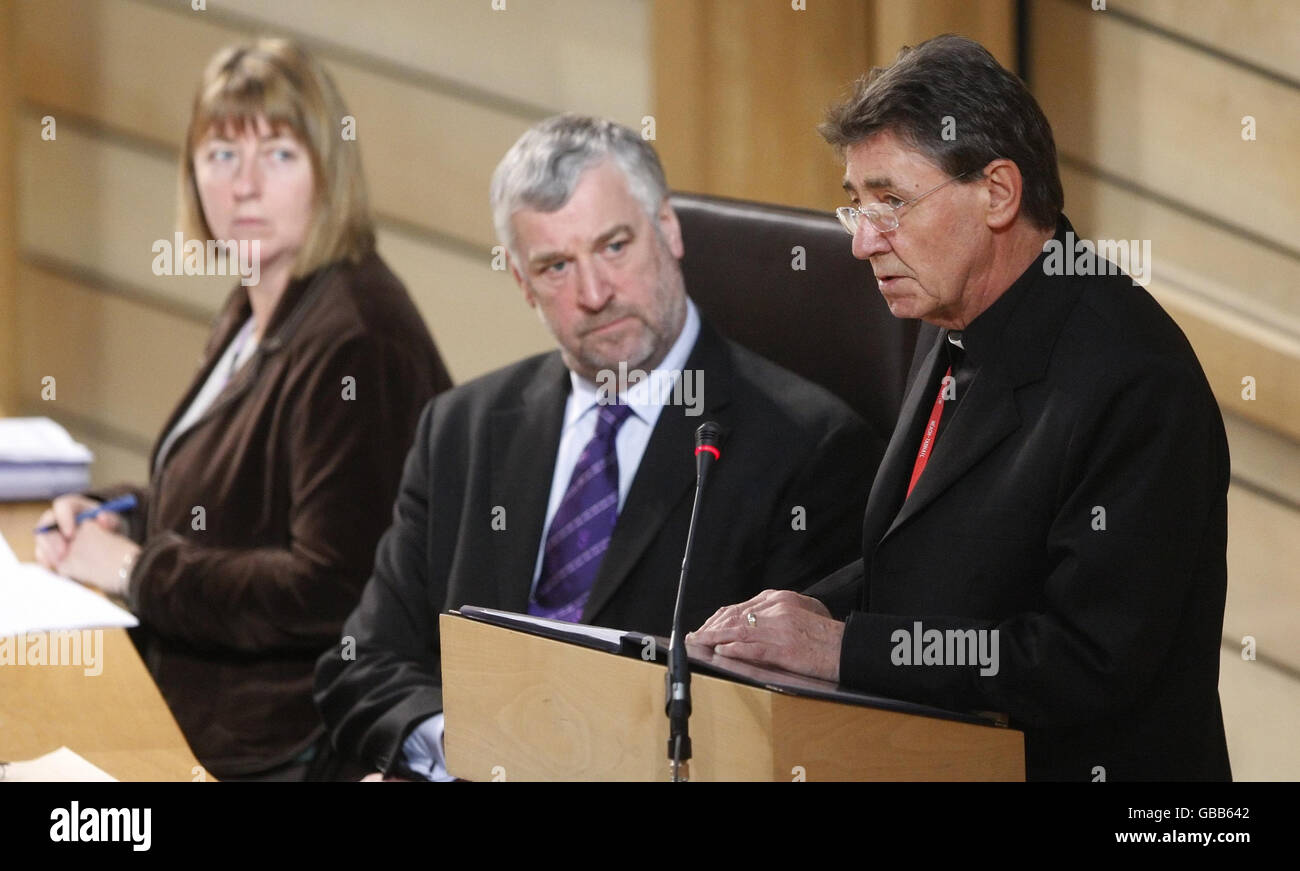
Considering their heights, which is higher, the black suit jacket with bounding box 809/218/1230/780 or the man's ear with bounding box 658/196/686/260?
the man's ear with bounding box 658/196/686/260

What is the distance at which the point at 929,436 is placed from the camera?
225 centimetres

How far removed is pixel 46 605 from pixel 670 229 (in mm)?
1270

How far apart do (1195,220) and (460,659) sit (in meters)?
2.34

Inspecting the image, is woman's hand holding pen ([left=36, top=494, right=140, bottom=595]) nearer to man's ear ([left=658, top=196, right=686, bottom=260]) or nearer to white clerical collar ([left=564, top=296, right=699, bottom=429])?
white clerical collar ([left=564, top=296, right=699, bottom=429])

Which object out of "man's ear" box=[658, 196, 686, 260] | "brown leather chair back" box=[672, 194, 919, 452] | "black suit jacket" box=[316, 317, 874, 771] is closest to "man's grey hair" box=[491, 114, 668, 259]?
"man's ear" box=[658, 196, 686, 260]

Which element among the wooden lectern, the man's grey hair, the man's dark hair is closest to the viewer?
the wooden lectern

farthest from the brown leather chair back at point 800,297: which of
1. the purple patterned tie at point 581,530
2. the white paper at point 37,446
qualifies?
the white paper at point 37,446

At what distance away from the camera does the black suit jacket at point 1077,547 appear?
1.90 metres

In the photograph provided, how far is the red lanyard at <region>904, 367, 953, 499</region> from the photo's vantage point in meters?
2.23

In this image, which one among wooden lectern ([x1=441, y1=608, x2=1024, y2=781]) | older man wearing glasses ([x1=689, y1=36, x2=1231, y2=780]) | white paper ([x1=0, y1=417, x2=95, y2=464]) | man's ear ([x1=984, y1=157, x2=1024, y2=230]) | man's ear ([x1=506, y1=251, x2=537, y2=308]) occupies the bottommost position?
wooden lectern ([x1=441, y1=608, x2=1024, y2=781])

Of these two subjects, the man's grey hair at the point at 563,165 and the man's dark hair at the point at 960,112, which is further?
the man's grey hair at the point at 563,165

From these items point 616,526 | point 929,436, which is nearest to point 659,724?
point 929,436

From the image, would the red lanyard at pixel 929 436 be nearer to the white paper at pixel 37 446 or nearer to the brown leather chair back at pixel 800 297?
the brown leather chair back at pixel 800 297

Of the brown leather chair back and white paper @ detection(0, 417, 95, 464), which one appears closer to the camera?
the brown leather chair back
